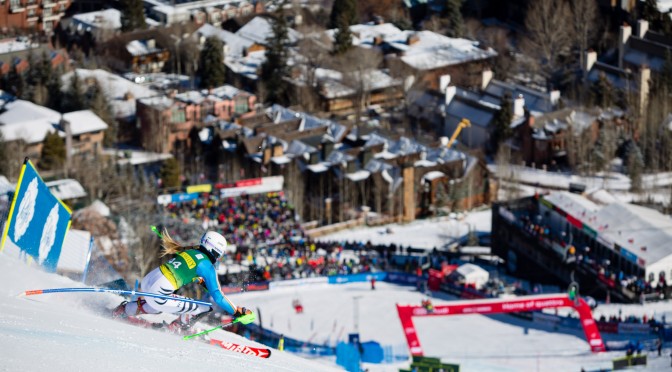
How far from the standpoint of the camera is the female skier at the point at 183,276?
970 centimetres

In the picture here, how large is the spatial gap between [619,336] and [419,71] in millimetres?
21073

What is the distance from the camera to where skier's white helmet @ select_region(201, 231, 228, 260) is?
9734mm

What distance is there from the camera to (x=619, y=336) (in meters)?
22.6

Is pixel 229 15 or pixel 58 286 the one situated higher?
pixel 58 286

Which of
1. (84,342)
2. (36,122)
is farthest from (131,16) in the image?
(84,342)

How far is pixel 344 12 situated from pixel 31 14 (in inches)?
467

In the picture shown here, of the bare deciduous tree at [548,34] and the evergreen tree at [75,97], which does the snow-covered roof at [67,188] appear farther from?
the bare deciduous tree at [548,34]

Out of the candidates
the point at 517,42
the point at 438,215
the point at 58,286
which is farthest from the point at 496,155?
the point at 58,286

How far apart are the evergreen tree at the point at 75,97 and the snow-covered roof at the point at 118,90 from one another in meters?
0.71

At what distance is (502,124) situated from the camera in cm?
3706

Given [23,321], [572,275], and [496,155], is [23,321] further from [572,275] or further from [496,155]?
[496,155]

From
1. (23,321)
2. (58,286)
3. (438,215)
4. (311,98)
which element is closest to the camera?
(23,321)

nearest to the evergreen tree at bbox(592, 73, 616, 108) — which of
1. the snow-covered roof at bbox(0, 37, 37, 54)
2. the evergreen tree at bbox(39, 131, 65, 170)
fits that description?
the evergreen tree at bbox(39, 131, 65, 170)

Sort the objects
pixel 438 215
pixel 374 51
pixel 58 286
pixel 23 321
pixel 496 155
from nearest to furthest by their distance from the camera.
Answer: pixel 23 321
pixel 58 286
pixel 438 215
pixel 496 155
pixel 374 51
